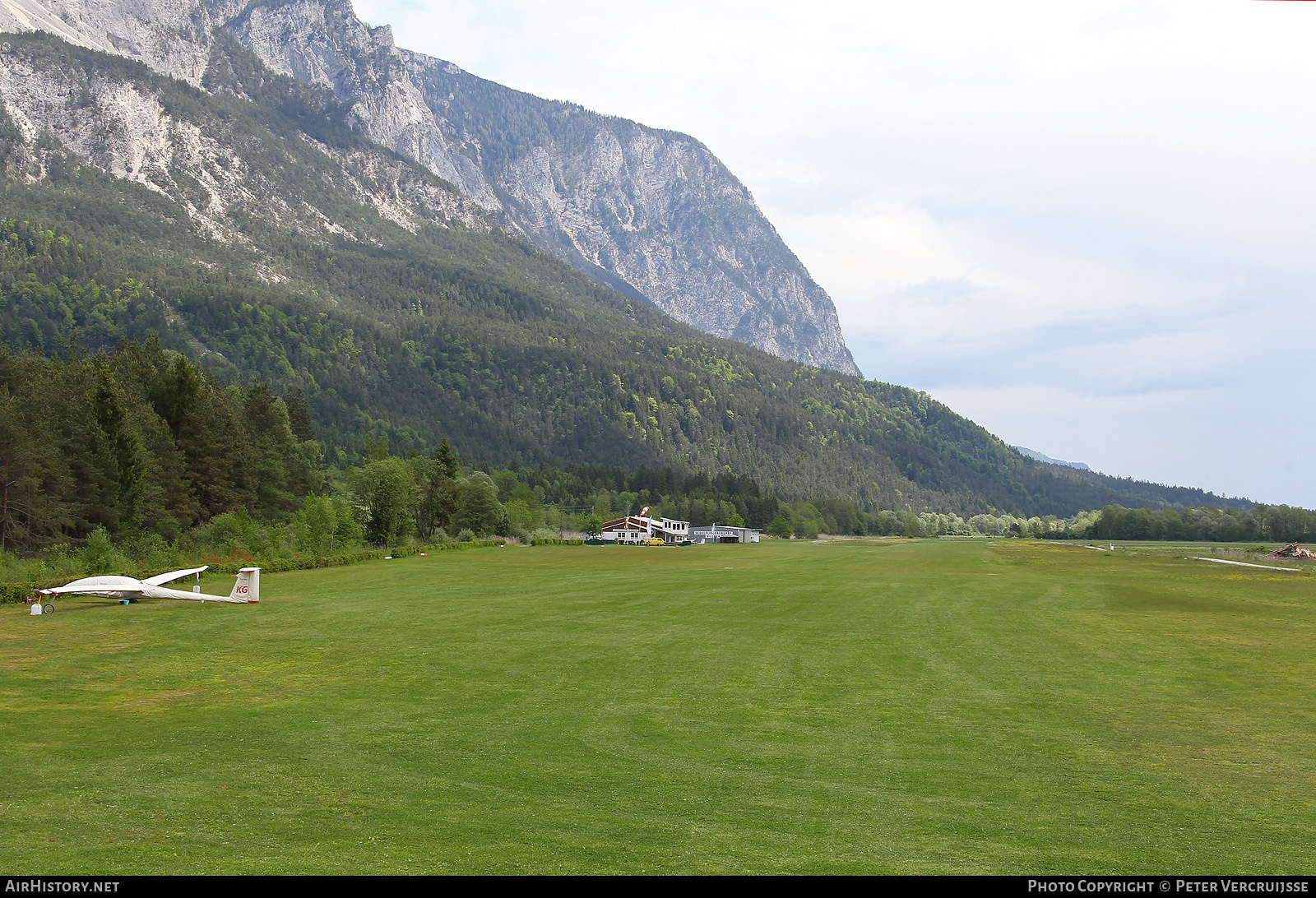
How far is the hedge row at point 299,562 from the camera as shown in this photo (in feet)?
102

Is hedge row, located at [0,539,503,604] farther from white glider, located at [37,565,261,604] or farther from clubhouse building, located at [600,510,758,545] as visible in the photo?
clubhouse building, located at [600,510,758,545]

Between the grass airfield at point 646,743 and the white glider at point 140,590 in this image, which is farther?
the white glider at point 140,590

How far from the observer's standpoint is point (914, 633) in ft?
89.2

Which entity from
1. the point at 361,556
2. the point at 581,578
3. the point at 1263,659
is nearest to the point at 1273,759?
the point at 1263,659

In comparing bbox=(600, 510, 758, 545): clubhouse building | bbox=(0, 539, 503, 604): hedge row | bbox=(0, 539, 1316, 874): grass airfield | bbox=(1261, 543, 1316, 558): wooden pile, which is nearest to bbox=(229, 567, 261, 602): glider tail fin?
bbox=(0, 539, 1316, 874): grass airfield

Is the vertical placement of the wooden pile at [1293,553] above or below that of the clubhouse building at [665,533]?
above

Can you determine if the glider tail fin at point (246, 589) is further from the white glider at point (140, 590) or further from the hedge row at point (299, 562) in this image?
the hedge row at point (299, 562)

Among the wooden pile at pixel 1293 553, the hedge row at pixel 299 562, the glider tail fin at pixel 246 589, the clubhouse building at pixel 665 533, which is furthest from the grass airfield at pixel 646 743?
the clubhouse building at pixel 665 533

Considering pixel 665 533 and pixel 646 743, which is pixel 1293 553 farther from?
pixel 646 743

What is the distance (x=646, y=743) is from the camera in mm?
13906

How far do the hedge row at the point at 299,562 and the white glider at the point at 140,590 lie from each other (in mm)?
1207

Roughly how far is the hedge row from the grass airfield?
3.06 m

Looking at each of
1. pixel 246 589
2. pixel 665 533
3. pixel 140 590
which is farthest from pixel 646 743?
pixel 665 533

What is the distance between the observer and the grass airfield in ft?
29.6
